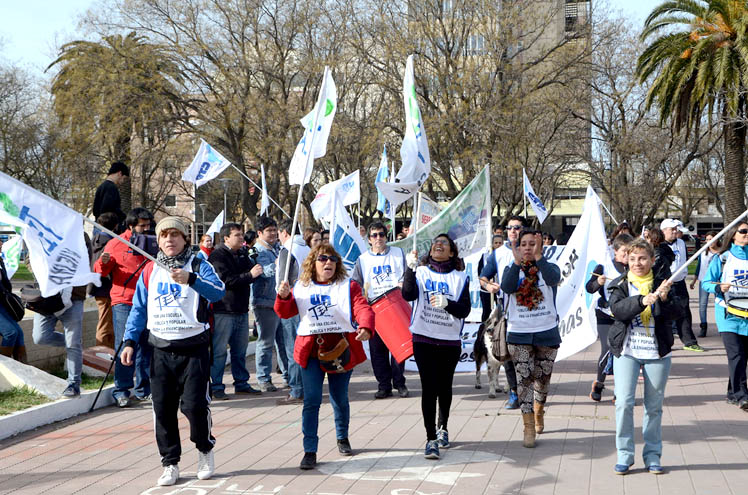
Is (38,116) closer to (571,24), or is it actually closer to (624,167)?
(571,24)

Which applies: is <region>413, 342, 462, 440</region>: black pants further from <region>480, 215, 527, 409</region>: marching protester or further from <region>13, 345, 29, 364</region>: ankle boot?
<region>13, 345, 29, 364</region>: ankle boot

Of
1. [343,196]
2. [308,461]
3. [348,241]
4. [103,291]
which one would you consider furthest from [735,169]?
[308,461]

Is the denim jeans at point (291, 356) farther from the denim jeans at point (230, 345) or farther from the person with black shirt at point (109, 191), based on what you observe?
the person with black shirt at point (109, 191)

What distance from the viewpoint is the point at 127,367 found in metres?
8.91

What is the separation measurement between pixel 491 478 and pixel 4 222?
3606mm

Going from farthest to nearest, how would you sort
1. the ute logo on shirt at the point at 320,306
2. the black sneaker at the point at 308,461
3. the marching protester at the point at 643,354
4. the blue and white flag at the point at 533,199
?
the blue and white flag at the point at 533,199 < the ute logo on shirt at the point at 320,306 < the black sneaker at the point at 308,461 < the marching protester at the point at 643,354

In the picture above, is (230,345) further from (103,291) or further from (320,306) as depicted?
(320,306)

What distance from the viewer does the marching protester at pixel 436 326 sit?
21.5 feet

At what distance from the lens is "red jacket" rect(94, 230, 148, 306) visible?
879 cm

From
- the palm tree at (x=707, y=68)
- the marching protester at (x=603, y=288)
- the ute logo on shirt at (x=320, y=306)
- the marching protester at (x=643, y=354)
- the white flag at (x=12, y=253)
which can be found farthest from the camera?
the palm tree at (x=707, y=68)

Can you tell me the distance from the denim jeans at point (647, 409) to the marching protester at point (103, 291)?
5.40 m

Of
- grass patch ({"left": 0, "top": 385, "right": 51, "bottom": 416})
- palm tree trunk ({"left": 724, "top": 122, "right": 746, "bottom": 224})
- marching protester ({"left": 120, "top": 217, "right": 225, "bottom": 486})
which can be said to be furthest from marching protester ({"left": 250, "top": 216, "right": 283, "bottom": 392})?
palm tree trunk ({"left": 724, "top": 122, "right": 746, "bottom": 224})

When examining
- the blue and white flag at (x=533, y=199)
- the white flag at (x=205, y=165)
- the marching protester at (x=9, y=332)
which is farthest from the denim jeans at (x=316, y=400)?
the white flag at (x=205, y=165)

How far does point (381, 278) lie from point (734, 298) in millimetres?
3480
